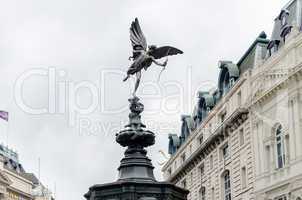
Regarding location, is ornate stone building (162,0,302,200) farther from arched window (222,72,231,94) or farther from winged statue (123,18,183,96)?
winged statue (123,18,183,96)

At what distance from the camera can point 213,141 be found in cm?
6391

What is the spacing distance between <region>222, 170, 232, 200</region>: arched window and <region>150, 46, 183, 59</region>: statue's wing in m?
49.2

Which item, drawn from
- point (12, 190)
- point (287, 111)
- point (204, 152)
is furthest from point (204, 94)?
point (12, 190)

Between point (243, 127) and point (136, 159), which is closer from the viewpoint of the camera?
point (136, 159)

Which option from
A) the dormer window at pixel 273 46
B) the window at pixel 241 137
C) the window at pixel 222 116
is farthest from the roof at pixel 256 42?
the window at pixel 241 137

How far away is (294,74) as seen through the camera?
45.4m

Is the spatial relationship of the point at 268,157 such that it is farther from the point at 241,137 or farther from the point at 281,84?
the point at 241,137

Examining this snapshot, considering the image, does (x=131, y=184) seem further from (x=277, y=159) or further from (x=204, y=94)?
(x=204, y=94)

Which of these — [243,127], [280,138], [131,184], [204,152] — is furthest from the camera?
[204,152]

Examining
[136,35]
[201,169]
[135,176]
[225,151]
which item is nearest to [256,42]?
[225,151]

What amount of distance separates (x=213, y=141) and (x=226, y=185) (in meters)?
4.43

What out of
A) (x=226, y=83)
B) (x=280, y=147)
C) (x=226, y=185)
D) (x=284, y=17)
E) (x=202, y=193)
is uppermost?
(x=284, y=17)

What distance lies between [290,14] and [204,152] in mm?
21993

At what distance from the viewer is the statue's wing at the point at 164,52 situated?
41.6ft
